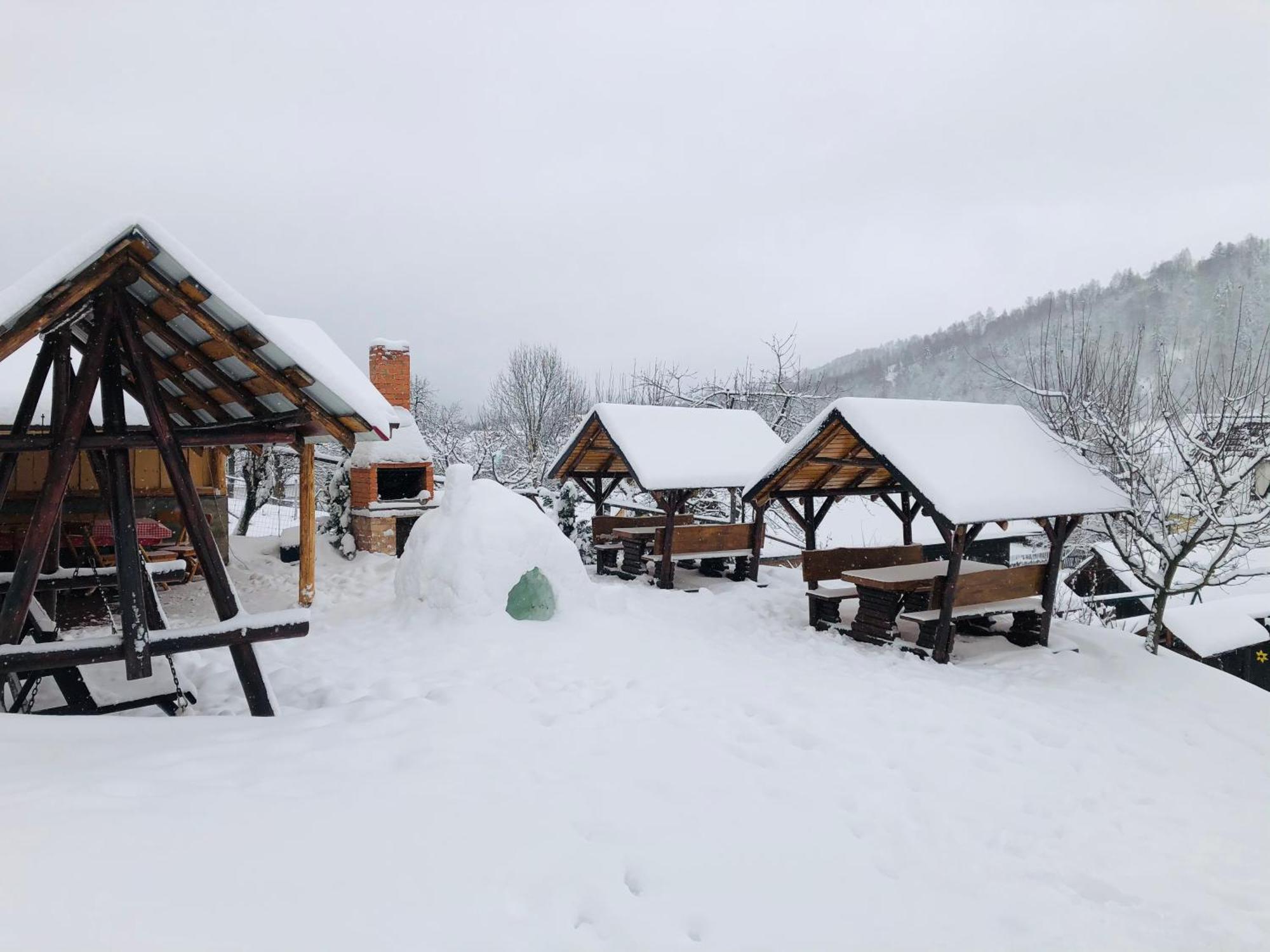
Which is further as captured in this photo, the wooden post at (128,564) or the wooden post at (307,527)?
the wooden post at (307,527)

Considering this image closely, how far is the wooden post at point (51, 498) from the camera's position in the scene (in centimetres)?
409

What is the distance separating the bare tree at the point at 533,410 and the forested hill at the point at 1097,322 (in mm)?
12201

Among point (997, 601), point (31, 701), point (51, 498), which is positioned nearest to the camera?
point (51, 498)

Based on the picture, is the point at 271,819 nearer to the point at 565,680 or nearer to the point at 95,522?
the point at 565,680

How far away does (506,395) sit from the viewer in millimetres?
31234

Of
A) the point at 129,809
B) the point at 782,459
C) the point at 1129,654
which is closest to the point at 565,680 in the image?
the point at 129,809

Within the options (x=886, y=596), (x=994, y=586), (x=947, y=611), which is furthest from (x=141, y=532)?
(x=994, y=586)

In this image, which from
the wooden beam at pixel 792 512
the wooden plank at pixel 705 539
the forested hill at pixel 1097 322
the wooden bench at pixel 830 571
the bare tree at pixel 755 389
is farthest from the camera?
the forested hill at pixel 1097 322

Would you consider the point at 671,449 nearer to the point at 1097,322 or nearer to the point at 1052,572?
the point at 1052,572

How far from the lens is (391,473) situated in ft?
49.4

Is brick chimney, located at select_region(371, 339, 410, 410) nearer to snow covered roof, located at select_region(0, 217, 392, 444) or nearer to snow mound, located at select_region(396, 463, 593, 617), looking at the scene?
snow mound, located at select_region(396, 463, 593, 617)

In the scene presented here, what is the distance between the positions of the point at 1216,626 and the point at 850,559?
31.6 ft

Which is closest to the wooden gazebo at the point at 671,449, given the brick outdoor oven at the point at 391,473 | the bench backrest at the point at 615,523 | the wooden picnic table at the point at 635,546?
the wooden picnic table at the point at 635,546

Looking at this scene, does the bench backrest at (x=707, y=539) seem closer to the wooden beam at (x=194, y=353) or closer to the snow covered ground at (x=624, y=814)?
the snow covered ground at (x=624, y=814)
